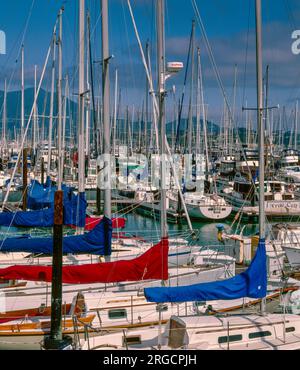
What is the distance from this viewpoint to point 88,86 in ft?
126

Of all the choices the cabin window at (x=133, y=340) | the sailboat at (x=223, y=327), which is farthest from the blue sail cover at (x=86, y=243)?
the cabin window at (x=133, y=340)

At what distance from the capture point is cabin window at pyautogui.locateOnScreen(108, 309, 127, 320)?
15.6 m

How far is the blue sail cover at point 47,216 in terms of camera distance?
2206 centimetres

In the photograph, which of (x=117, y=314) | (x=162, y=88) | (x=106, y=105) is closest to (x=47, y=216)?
(x=106, y=105)

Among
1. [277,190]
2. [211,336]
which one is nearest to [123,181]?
[277,190]

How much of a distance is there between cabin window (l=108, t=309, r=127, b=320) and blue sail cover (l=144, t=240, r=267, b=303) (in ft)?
7.80

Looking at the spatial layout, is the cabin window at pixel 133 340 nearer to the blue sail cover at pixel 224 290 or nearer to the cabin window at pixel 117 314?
the blue sail cover at pixel 224 290

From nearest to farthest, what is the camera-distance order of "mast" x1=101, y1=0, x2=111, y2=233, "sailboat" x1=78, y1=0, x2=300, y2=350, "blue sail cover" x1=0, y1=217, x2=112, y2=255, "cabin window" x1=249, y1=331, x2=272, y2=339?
"sailboat" x1=78, y1=0, x2=300, y2=350 < "cabin window" x1=249, y1=331, x2=272, y2=339 < "blue sail cover" x1=0, y1=217, x2=112, y2=255 < "mast" x1=101, y1=0, x2=111, y2=233

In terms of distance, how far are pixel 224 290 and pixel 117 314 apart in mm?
3597

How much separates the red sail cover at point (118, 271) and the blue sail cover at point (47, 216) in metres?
6.03

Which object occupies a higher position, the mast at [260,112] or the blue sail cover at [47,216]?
the mast at [260,112]

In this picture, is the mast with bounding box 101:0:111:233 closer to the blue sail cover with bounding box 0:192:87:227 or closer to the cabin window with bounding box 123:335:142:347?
the blue sail cover with bounding box 0:192:87:227

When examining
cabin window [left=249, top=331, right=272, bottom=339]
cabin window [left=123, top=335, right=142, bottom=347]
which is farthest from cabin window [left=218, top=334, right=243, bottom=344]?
cabin window [left=123, top=335, right=142, bottom=347]
